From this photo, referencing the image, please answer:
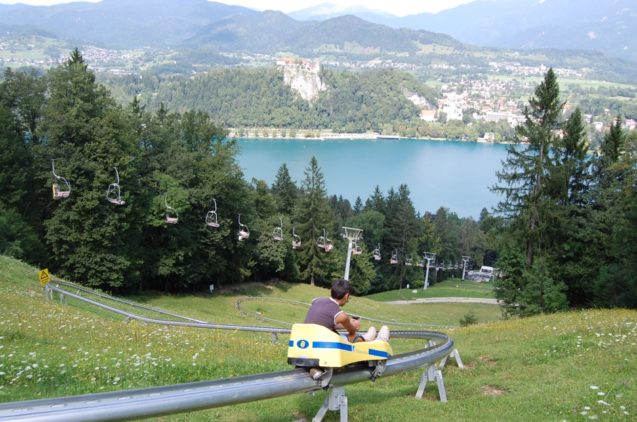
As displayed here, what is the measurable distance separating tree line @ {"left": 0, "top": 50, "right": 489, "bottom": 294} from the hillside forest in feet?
0.32

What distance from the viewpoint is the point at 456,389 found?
10.4 m

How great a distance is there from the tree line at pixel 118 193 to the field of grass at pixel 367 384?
17.5 m

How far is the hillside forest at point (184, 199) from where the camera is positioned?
99.9 feet

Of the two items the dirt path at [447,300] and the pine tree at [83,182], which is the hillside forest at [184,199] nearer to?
the pine tree at [83,182]

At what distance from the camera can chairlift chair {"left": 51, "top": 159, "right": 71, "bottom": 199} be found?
3154cm

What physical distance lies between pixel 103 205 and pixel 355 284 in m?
42.4

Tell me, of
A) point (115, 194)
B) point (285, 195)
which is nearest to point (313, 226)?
point (285, 195)

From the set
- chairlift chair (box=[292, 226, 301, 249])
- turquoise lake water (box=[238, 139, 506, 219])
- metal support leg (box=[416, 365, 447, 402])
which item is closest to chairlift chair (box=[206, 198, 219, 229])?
chairlift chair (box=[292, 226, 301, 249])

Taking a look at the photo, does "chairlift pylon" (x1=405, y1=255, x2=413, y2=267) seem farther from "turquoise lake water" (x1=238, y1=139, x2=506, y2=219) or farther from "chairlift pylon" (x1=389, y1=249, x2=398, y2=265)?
"turquoise lake water" (x1=238, y1=139, x2=506, y2=219)

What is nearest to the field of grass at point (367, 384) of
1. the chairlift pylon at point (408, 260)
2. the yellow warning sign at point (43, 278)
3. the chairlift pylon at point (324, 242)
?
the yellow warning sign at point (43, 278)

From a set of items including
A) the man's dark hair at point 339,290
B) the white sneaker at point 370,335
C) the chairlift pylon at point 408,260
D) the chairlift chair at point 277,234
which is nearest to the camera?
the man's dark hair at point 339,290

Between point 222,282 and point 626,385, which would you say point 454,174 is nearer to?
point 222,282

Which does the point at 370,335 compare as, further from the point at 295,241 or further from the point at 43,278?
the point at 295,241

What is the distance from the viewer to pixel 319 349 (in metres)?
6.74
